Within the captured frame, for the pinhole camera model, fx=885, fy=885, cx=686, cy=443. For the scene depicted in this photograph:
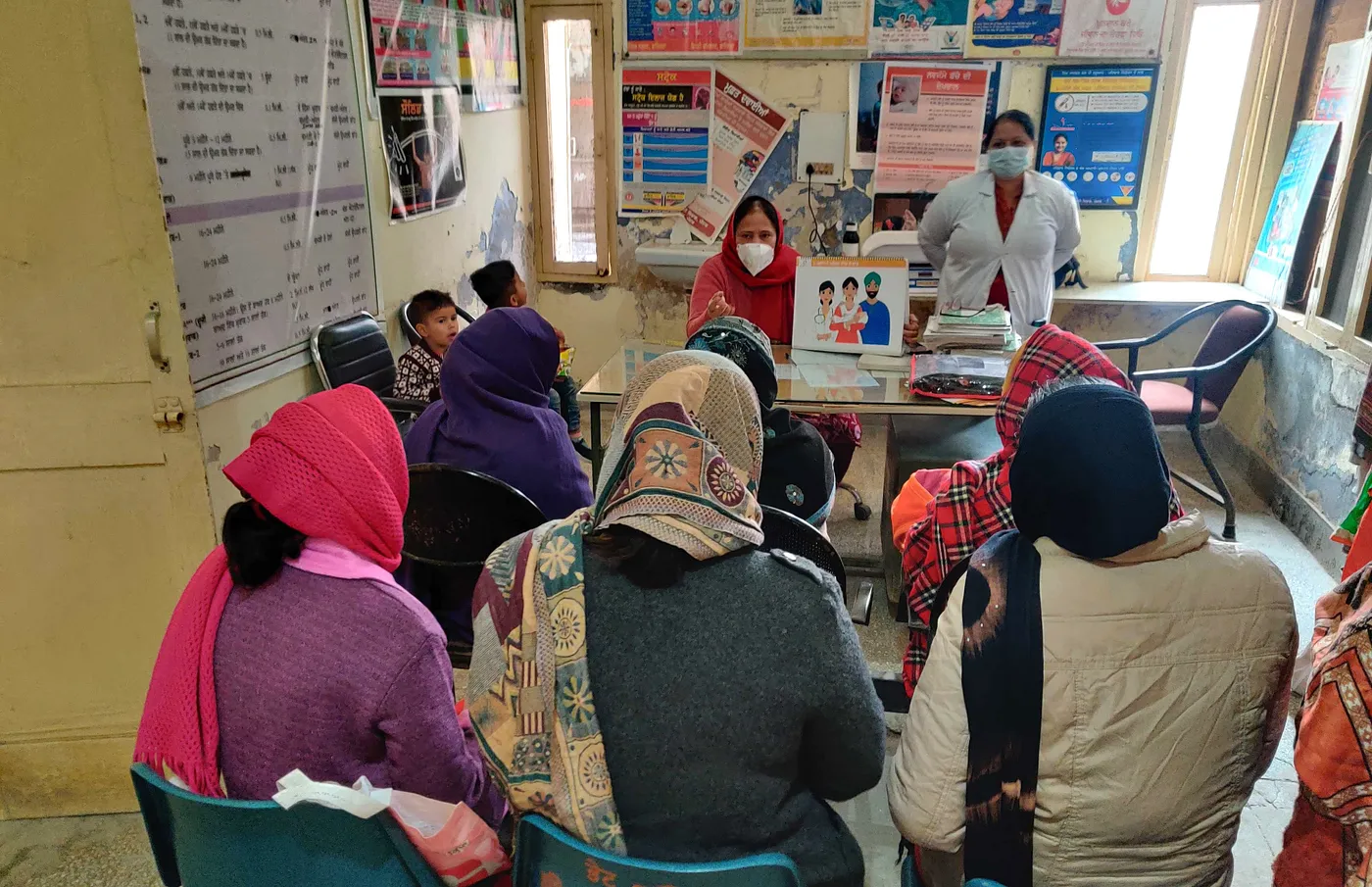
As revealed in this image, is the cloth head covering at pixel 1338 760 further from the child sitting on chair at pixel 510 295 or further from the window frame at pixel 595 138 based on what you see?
the window frame at pixel 595 138

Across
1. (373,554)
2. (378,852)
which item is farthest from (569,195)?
(378,852)

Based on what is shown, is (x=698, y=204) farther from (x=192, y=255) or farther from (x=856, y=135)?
(x=192, y=255)

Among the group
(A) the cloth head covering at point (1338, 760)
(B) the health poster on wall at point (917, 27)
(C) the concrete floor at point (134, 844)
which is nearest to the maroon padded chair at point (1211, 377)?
(C) the concrete floor at point (134, 844)

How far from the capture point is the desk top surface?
2.48 meters

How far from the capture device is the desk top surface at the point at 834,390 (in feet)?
8.14

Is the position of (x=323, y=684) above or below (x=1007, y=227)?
below

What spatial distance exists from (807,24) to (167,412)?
3.59m

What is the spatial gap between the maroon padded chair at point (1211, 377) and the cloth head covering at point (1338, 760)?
253 centimetres

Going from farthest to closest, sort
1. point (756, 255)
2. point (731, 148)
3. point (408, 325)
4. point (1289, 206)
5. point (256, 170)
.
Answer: point (731, 148) < point (1289, 206) < point (408, 325) < point (756, 255) < point (256, 170)

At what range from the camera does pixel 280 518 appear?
117cm

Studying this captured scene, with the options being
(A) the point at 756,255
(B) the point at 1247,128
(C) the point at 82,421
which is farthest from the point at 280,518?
(B) the point at 1247,128

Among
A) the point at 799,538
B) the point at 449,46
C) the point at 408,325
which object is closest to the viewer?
the point at 799,538

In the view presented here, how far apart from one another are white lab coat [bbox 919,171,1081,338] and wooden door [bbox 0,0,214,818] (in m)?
2.81

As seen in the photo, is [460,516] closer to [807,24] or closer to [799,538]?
[799,538]
